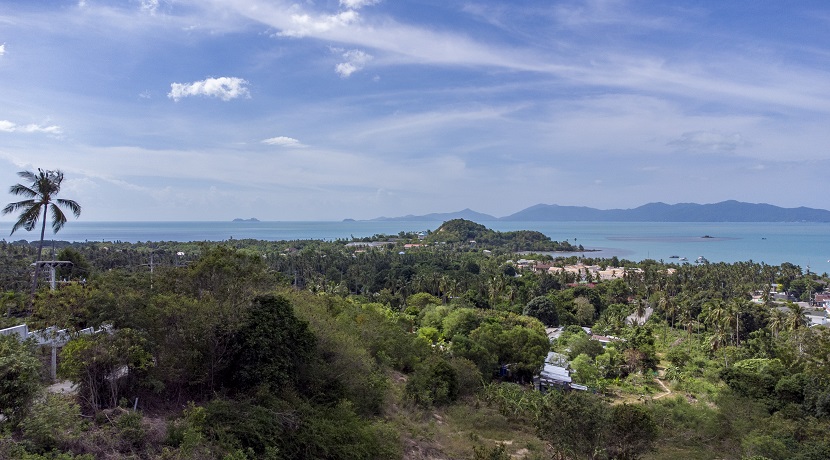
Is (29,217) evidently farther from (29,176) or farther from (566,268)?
(566,268)

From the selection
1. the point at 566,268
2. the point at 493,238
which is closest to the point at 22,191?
the point at 566,268

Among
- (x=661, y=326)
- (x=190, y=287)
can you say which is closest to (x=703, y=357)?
(x=661, y=326)

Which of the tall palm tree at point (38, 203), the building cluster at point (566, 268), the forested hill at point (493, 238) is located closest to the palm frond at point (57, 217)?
the tall palm tree at point (38, 203)

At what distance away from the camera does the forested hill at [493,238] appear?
153m

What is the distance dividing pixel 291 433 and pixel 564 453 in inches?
320

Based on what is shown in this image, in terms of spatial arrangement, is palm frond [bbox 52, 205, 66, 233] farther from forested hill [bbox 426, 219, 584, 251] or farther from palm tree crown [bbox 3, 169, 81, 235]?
forested hill [bbox 426, 219, 584, 251]

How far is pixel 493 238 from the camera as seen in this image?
532ft

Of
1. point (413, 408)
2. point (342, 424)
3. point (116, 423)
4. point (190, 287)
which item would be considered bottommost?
point (413, 408)

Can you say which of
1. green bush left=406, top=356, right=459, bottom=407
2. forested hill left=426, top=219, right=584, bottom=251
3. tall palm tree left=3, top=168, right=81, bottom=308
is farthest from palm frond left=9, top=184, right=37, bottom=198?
forested hill left=426, top=219, right=584, bottom=251

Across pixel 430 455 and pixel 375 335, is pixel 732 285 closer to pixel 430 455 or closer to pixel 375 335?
pixel 375 335

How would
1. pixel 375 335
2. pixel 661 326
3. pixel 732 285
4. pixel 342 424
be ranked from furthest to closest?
1. pixel 732 285
2. pixel 661 326
3. pixel 375 335
4. pixel 342 424

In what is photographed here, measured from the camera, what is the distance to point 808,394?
20.0m

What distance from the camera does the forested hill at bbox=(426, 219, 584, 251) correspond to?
153 m

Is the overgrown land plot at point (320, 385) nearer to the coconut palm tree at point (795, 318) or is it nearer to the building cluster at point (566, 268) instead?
the coconut palm tree at point (795, 318)
